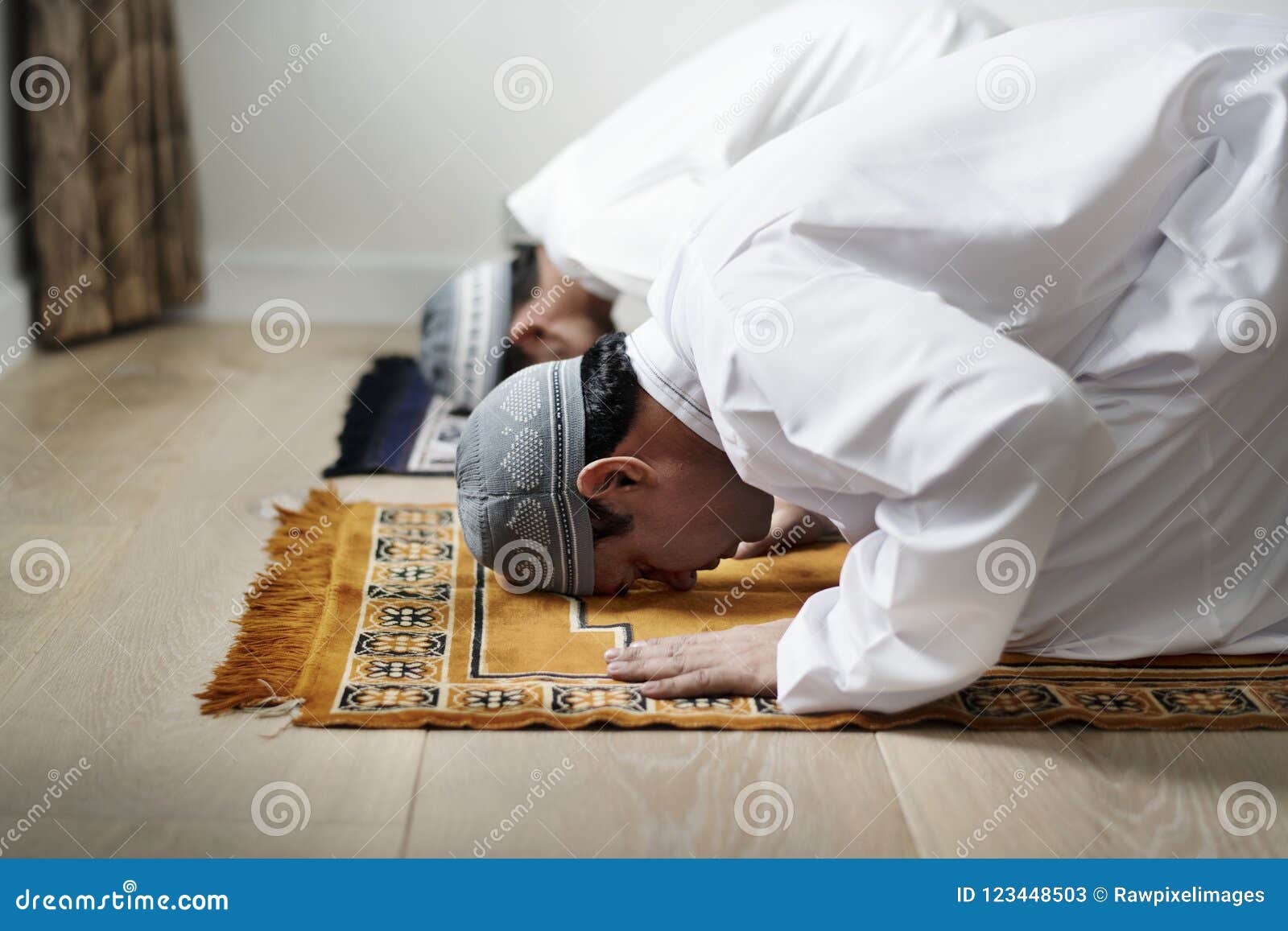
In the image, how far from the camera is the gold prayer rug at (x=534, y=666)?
4.38 feet

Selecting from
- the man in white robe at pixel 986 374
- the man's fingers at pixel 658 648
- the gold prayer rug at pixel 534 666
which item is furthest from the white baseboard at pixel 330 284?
the man's fingers at pixel 658 648

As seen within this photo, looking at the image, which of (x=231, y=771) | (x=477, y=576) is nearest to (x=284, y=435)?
(x=477, y=576)

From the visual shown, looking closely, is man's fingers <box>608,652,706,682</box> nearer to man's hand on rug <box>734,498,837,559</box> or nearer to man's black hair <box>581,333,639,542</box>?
man's black hair <box>581,333,639,542</box>

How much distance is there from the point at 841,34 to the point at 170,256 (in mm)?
1958

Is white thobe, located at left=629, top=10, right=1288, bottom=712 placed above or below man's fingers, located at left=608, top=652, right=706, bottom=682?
above

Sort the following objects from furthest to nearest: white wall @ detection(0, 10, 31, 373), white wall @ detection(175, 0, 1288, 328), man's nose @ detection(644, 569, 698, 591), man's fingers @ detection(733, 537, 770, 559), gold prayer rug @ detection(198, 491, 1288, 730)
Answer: white wall @ detection(175, 0, 1288, 328) → white wall @ detection(0, 10, 31, 373) → man's fingers @ detection(733, 537, 770, 559) → man's nose @ detection(644, 569, 698, 591) → gold prayer rug @ detection(198, 491, 1288, 730)

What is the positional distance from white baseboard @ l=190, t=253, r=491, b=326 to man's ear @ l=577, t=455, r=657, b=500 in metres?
2.06

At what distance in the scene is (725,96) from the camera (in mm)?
2152

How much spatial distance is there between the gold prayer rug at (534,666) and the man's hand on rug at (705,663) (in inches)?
0.6

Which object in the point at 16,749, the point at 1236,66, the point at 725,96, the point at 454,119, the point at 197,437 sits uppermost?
the point at 1236,66

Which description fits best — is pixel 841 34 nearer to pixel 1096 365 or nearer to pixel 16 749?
pixel 1096 365

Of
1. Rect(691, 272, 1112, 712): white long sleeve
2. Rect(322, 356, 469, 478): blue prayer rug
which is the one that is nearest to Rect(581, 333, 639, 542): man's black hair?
Rect(691, 272, 1112, 712): white long sleeve

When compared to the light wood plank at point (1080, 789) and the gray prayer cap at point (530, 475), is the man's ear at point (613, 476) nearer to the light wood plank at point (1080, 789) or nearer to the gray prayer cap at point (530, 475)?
the gray prayer cap at point (530, 475)

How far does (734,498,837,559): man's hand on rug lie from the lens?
6.14 feet
